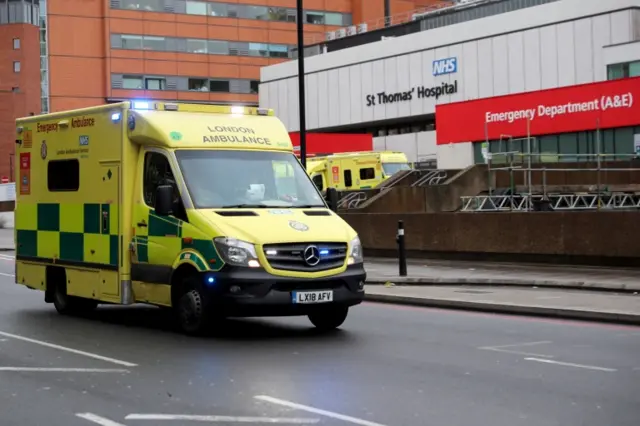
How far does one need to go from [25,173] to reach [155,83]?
71.2 metres

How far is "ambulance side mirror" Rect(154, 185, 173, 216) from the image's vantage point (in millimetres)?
11906

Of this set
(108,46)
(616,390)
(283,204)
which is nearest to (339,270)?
(283,204)

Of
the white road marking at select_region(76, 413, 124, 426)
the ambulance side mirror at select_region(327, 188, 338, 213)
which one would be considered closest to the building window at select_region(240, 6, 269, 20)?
the ambulance side mirror at select_region(327, 188, 338, 213)

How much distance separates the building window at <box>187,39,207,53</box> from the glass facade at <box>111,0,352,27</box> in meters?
2.44

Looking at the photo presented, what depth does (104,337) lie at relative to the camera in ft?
39.7

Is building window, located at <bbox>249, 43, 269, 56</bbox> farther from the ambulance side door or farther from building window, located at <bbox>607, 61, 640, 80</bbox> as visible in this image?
the ambulance side door

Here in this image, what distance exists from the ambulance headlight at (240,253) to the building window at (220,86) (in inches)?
3079

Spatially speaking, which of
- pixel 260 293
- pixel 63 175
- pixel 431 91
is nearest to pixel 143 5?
pixel 431 91

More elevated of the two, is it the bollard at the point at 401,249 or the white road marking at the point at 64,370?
the bollard at the point at 401,249

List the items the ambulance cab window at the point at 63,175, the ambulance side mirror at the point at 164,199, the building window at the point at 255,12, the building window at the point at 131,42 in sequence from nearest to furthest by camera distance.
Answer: the ambulance side mirror at the point at 164,199
the ambulance cab window at the point at 63,175
the building window at the point at 131,42
the building window at the point at 255,12

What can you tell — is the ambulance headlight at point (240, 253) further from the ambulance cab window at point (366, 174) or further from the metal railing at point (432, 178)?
the ambulance cab window at point (366, 174)

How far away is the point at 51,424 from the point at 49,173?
8.00 metres

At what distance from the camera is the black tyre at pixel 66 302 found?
14594mm

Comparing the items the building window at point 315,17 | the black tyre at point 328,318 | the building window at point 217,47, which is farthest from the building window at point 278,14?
the black tyre at point 328,318
